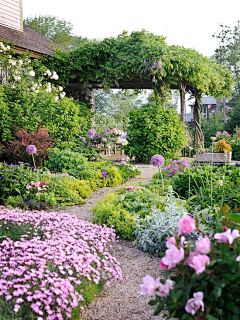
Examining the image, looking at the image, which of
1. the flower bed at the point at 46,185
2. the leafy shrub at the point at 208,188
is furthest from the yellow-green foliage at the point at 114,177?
the leafy shrub at the point at 208,188

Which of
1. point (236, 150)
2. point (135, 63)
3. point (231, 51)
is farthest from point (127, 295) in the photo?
point (231, 51)

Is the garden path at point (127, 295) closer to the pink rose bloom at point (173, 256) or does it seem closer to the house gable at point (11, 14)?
the pink rose bloom at point (173, 256)

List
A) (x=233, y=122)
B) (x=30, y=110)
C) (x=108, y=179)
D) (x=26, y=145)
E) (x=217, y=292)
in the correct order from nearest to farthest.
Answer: (x=217, y=292) → (x=108, y=179) → (x=26, y=145) → (x=30, y=110) → (x=233, y=122)

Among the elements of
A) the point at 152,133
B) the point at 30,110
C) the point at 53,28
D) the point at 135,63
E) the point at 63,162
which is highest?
the point at 53,28

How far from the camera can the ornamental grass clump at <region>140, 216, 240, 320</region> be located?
1.13 metres

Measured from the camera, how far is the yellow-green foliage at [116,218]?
3180 mm

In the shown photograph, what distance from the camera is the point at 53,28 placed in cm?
3092

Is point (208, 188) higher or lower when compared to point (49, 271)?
higher

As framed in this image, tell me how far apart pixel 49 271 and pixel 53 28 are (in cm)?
3312

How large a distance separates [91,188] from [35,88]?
151 inches

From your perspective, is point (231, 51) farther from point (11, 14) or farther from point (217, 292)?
point (217, 292)

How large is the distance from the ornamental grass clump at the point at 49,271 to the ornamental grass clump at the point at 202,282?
2.10 feet

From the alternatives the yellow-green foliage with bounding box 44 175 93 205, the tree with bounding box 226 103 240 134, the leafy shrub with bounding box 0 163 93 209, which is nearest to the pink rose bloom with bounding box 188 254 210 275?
the leafy shrub with bounding box 0 163 93 209

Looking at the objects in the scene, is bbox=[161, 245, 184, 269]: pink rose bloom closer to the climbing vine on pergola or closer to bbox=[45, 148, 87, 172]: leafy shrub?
bbox=[45, 148, 87, 172]: leafy shrub
